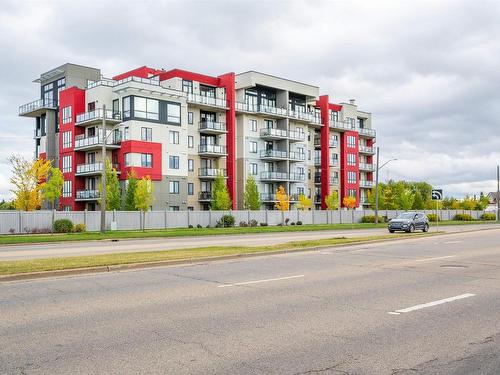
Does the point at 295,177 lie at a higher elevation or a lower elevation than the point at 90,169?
lower

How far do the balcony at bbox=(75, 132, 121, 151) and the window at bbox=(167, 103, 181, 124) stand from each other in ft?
20.1

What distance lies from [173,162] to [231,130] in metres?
10.2

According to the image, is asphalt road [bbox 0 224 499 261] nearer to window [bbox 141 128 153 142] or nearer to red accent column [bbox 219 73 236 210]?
window [bbox 141 128 153 142]

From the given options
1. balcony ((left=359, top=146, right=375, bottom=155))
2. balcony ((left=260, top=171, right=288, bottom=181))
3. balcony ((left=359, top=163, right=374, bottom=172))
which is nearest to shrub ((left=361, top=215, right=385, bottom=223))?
balcony ((left=260, top=171, right=288, bottom=181))

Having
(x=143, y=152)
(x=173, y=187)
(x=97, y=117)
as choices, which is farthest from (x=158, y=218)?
(x=97, y=117)

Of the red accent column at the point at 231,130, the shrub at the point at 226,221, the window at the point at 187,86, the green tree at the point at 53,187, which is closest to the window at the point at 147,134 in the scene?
the window at the point at 187,86

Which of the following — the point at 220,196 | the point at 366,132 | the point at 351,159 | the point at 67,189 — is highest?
the point at 366,132

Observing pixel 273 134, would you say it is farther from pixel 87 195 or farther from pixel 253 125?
pixel 87 195

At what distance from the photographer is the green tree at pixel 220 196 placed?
59.3 metres

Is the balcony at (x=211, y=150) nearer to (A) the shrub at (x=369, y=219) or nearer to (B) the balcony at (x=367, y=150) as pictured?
(A) the shrub at (x=369, y=219)

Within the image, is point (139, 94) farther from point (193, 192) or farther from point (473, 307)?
point (473, 307)

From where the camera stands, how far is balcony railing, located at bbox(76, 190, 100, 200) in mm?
56481

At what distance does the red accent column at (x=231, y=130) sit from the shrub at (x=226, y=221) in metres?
14.0

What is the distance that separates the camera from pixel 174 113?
59531 millimetres
